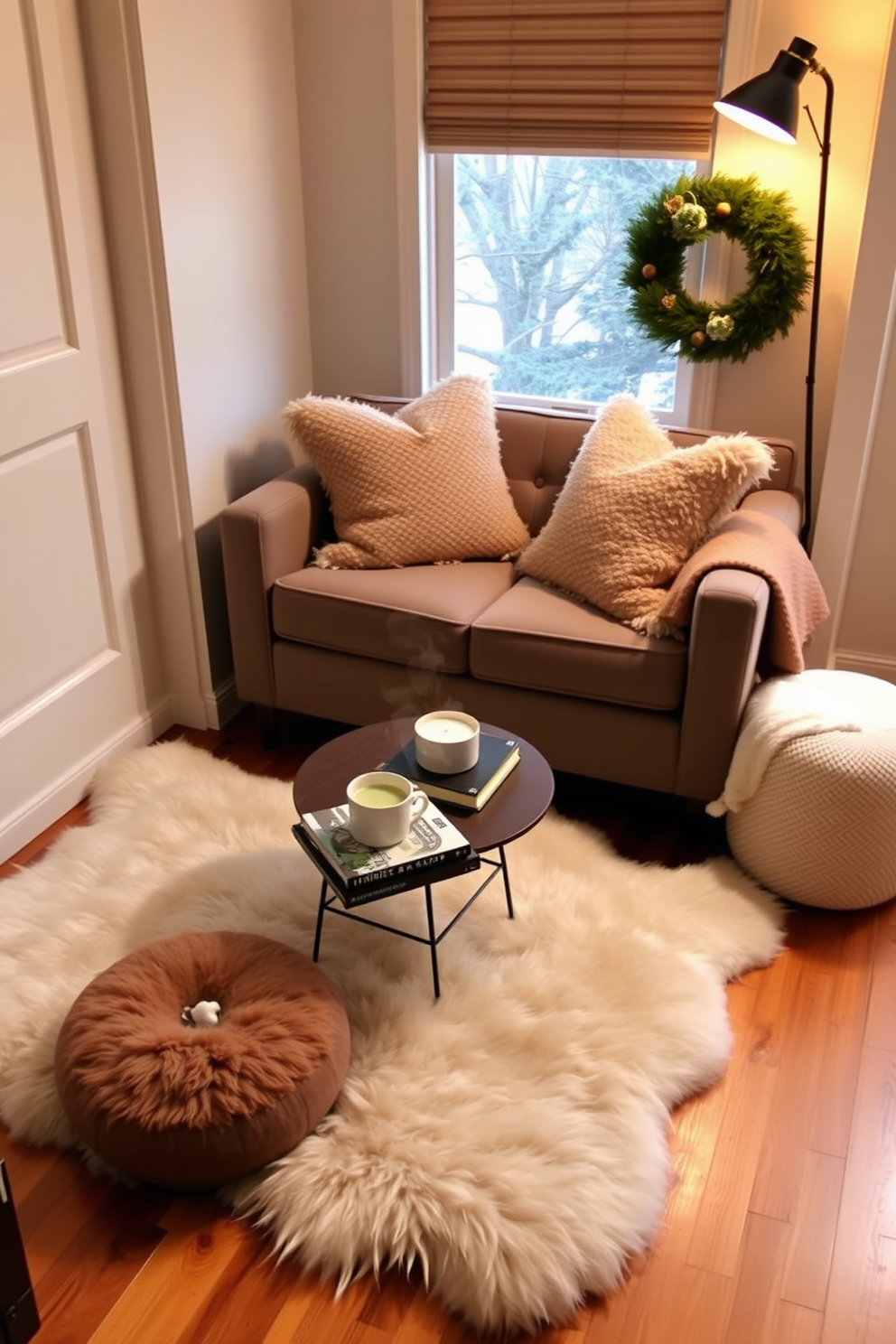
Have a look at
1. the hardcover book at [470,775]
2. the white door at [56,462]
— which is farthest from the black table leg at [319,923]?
the white door at [56,462]

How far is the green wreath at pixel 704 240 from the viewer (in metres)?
2.81

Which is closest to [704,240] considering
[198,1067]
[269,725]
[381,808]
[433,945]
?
[269,725]

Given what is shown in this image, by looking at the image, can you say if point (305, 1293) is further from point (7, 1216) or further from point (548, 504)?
point (548, 504)

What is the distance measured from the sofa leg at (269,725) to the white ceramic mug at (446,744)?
36.7 inches

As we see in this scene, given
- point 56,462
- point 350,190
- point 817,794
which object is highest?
point 350,190

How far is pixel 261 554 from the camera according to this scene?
279 centimetres

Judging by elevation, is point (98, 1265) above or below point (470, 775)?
below

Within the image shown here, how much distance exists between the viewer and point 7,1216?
1.51 meters

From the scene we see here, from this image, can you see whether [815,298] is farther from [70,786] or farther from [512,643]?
[70,786]

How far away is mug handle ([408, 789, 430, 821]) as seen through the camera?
2.01 m

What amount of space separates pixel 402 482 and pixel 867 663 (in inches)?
53.1

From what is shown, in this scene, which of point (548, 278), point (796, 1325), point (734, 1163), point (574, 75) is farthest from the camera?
point (548, 278)

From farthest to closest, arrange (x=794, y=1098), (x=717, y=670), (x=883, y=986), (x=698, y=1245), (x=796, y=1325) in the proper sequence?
(x=717, y=670) → (x=883, y=986) → (x=794, y=1098) → (x=698, y=1245) → (x=796, y=1325)

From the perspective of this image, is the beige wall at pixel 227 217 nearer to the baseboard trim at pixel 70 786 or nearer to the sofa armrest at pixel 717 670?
the baseboard trim at pixel 70 786
